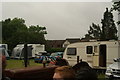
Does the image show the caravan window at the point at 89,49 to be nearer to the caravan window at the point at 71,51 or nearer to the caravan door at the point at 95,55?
the caravan door at the point at 95,55

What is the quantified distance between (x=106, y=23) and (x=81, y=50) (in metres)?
45.4

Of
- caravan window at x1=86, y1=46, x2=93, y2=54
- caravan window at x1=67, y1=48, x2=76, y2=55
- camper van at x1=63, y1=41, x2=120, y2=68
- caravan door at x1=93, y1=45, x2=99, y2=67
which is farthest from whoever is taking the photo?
caravan window at x1=67, y1=48, x2=76, y2=55

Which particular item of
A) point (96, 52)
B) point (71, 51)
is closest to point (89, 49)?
point (96, 52)

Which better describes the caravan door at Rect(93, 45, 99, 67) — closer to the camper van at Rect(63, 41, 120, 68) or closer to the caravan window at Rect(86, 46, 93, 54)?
the camper van at Rect(63, 41, 120, 68)

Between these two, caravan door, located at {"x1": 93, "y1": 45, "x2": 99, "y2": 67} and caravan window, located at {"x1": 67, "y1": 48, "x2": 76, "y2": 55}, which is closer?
caravan door, located at {"x1": 93, "y1": 45, "x2": 99, "y2": 67}

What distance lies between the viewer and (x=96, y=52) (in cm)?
1574

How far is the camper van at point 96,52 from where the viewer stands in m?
14.7

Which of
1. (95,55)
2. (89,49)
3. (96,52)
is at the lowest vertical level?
(95,55)

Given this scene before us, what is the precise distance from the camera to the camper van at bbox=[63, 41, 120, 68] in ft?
48.2

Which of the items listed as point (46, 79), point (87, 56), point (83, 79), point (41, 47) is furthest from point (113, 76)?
point (41, 47)

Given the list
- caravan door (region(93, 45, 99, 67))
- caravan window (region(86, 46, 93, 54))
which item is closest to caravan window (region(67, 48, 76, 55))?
caravan window (region(86, 46, 93, 54))

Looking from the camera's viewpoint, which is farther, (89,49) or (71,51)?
(71,51)

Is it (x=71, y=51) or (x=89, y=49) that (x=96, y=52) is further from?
(x=71, y=51)

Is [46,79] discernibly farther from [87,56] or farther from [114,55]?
[87,56]
